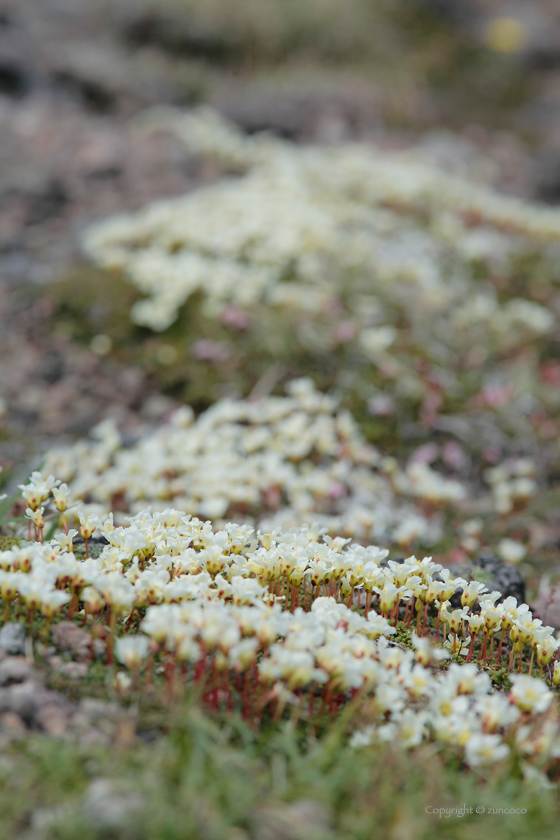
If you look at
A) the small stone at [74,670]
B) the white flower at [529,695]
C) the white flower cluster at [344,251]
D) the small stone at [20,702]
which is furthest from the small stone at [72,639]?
the white flower cluster at [344,251]

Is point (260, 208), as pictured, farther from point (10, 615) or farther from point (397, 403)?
point (10, 615)

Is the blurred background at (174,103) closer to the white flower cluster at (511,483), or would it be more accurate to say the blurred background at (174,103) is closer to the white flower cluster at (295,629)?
the white flower cluster at (511,483)

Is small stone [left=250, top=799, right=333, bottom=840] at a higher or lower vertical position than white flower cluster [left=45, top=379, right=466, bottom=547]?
higher

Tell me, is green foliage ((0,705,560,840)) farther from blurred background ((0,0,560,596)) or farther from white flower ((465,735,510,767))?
blurred background ((0,0,560,596))

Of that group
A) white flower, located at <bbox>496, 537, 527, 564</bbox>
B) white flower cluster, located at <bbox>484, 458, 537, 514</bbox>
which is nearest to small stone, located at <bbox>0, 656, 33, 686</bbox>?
white flower, located at <bbox>496, 537, 527, 564</bbox>

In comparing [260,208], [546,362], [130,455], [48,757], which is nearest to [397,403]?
[546,362]

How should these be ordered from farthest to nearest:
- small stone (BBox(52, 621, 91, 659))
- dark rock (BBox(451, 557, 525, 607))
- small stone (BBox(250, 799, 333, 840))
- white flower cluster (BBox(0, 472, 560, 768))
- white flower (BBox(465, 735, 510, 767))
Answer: dark rock (BBox(451, 557, 525, 607)) → small stone (BBox(52, 621, 91, 659)) → white flower cluster (BBox(0, 472, 560, 768)) → white flower (BBox(465, 735, 510, 767)) → small stone (BBox(250, 799, 333, 840))
